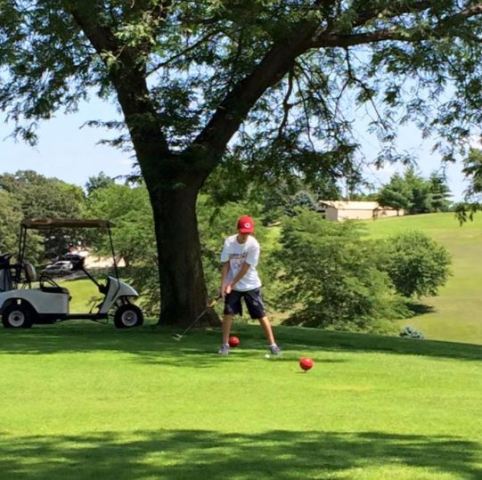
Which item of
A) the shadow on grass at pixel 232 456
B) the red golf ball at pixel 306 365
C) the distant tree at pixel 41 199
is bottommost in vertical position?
the shadow on grass at pixel 232 456

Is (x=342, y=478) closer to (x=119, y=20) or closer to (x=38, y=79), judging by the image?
(x=119, y=20)

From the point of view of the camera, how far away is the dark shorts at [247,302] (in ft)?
35.7

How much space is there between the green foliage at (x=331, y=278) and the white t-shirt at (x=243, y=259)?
4262 centimetres

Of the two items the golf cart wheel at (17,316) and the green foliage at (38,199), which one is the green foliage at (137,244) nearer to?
the golf cart wheel at (17,316)

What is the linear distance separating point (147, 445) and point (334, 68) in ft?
45.0

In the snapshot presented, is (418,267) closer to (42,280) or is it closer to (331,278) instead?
(331,278)

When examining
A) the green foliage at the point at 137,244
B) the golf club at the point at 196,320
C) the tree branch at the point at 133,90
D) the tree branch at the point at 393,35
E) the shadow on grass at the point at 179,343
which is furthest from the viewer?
the green foliage at the point at 137,244

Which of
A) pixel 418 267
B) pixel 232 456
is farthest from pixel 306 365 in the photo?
pixel 418 267

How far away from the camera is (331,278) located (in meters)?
55.8

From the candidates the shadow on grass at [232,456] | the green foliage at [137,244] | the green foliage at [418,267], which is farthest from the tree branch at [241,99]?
the green foliage at [418,267]

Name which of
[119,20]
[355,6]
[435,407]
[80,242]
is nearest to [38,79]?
[119,20]

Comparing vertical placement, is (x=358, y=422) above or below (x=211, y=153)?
below

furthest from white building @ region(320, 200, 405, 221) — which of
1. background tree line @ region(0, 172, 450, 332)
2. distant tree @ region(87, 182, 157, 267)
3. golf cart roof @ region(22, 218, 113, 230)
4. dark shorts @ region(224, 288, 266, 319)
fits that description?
distant tree @ region(87, 182, 157, 267)

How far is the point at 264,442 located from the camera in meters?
5.78
